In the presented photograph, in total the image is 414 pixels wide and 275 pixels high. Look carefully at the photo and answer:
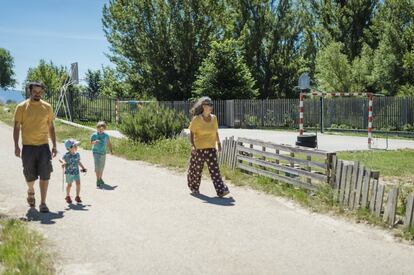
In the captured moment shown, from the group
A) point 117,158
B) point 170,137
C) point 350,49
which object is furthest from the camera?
point 350,49

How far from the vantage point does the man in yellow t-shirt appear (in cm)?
791

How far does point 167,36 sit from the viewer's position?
41969 millimetres

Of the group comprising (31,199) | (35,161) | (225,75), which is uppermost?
(225,75)

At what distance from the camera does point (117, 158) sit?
15742 millimetres

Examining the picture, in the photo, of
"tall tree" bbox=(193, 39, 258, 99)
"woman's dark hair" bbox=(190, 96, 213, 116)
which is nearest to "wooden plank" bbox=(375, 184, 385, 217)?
"woman's dark hair" bbox=(190, 96, 213, 116)

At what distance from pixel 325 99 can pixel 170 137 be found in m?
17.4

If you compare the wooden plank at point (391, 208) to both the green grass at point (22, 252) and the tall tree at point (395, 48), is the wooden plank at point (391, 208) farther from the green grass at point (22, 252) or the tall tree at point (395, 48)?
the tall tree at point (395, 48)

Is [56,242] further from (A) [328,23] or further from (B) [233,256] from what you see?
(A) [328,23]

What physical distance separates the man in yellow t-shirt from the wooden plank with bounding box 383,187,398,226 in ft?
16.5

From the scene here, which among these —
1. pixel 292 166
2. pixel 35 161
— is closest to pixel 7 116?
pixel 292 166

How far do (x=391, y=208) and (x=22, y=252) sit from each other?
4820mm

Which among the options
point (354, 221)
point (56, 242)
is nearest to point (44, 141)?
point (56, 242)

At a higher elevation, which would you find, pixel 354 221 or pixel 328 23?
pixel 328 23

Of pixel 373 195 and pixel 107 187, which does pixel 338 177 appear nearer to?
pixel 373 195
